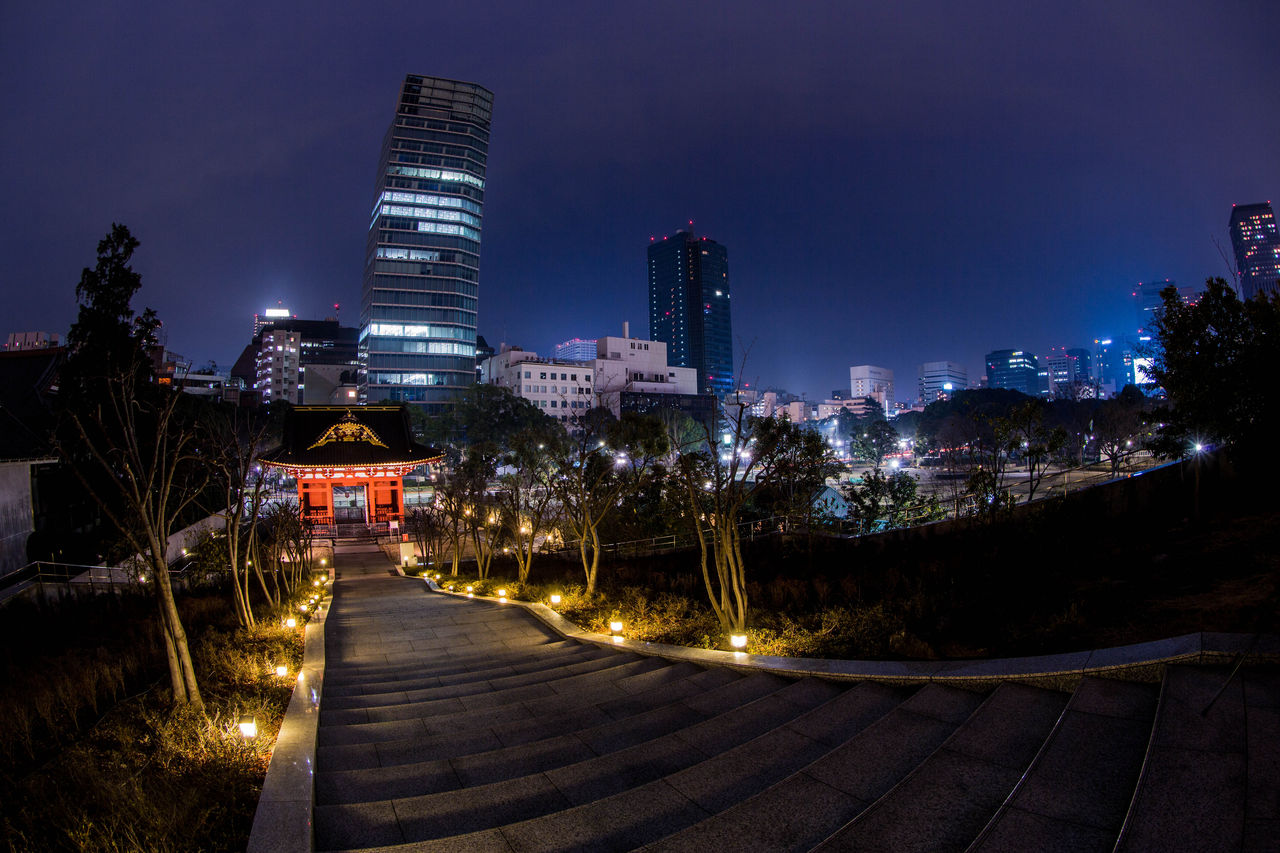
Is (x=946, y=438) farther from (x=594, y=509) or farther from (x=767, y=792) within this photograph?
(x=767, y=792)

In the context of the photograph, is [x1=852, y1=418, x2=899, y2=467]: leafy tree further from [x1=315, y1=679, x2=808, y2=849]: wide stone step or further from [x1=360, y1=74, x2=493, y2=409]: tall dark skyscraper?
[x1=315, y1=679, x2=808, y2=849]: wide stone step

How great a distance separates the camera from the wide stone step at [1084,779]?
337 cm

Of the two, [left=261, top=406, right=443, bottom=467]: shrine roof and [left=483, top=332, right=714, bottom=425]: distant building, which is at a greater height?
[left=483, top=332, right=714, bottom=425]: distant building

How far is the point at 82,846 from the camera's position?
3.66 metres

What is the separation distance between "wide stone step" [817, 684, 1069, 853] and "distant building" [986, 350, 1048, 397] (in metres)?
202

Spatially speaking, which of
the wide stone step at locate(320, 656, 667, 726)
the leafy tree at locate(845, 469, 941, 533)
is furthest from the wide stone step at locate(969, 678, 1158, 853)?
the leafy tree at locate(845, 469, 941, 533)

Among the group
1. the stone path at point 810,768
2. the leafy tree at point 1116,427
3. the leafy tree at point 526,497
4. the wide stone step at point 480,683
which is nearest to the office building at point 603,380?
the leafy tree at point 1116,427

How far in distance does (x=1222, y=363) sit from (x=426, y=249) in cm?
9572

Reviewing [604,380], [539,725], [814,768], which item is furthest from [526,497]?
[604,380]

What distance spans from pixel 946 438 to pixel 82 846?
7116 centimetres

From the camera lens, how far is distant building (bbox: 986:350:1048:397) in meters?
182

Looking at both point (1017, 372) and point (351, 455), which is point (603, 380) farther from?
point (1017, 372)

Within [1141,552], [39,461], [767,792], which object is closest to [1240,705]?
[767,792]

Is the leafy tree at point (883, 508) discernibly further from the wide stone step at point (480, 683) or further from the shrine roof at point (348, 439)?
the shrine roof at point (348, 439)
